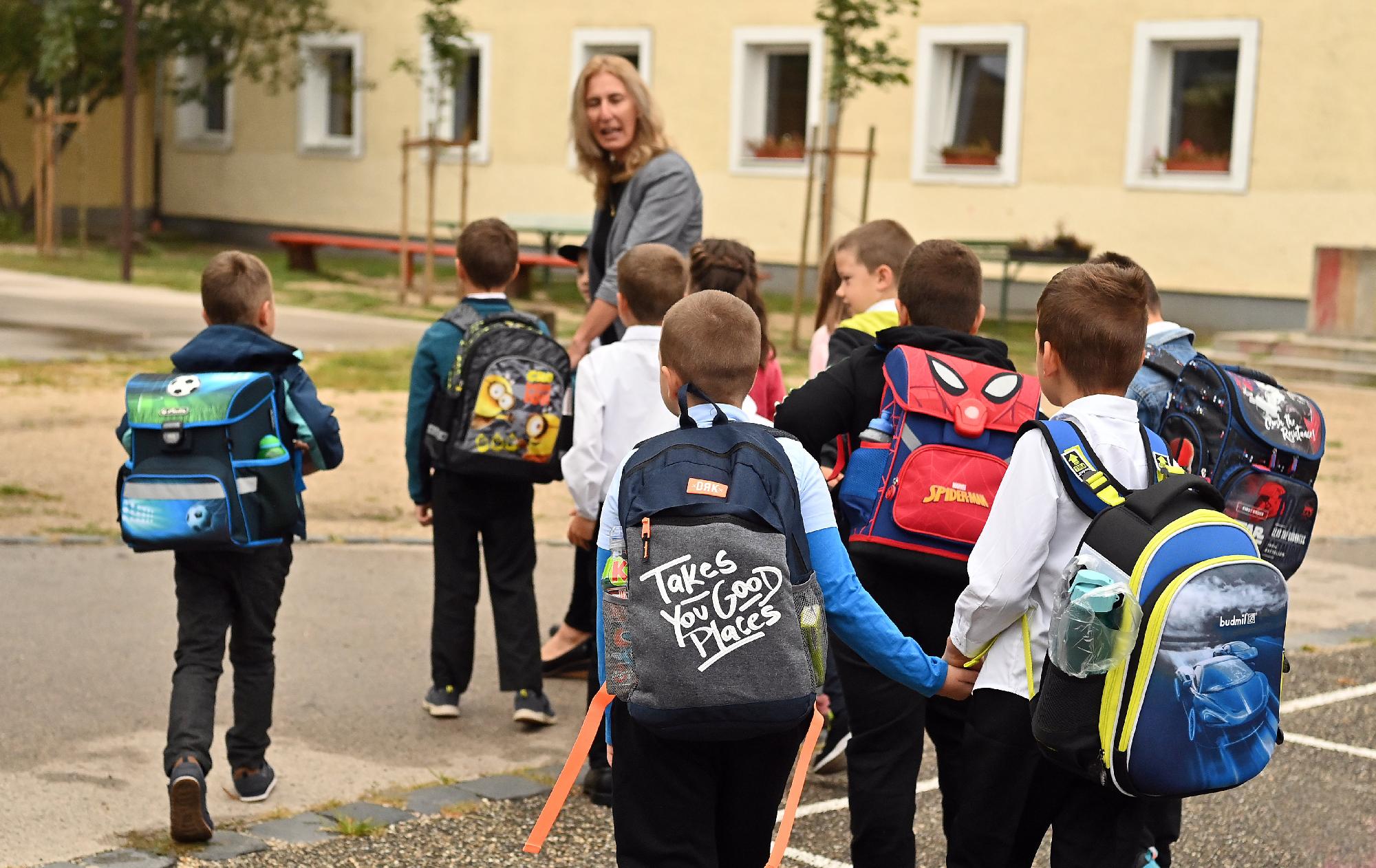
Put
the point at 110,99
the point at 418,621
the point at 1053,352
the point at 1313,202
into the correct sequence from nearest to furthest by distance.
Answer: the point at 1053,352
the point at 418,621
the point at 1313,202
the point at 110,99

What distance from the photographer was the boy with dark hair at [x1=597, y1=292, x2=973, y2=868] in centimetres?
293

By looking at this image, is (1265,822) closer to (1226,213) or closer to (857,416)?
(857,416)

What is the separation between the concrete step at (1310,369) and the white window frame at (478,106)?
14.0 m

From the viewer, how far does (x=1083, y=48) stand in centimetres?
2178

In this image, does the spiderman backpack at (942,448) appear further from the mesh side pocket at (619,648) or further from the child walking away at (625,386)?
the child walking away at (625,386)

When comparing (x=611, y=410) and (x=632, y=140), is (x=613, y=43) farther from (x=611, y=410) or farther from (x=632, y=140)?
(x=611, y=410)

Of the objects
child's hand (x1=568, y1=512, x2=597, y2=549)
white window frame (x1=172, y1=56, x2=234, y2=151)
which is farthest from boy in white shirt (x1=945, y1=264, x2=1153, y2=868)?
white window frame (x1=172, y1=56, x2=234, y2=151)

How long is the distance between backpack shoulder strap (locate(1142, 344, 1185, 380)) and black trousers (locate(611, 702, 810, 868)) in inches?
60.8

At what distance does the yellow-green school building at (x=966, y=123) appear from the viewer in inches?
808

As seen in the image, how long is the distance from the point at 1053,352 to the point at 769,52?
889 inches

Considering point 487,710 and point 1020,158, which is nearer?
point 487,710

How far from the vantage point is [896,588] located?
12.2ft

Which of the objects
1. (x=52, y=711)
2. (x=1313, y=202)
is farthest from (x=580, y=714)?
(x=1313, y=202)

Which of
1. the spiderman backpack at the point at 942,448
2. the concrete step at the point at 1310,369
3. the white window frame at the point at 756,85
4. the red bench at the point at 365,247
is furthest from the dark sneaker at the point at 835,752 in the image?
the white window frame at the point at 756,85
